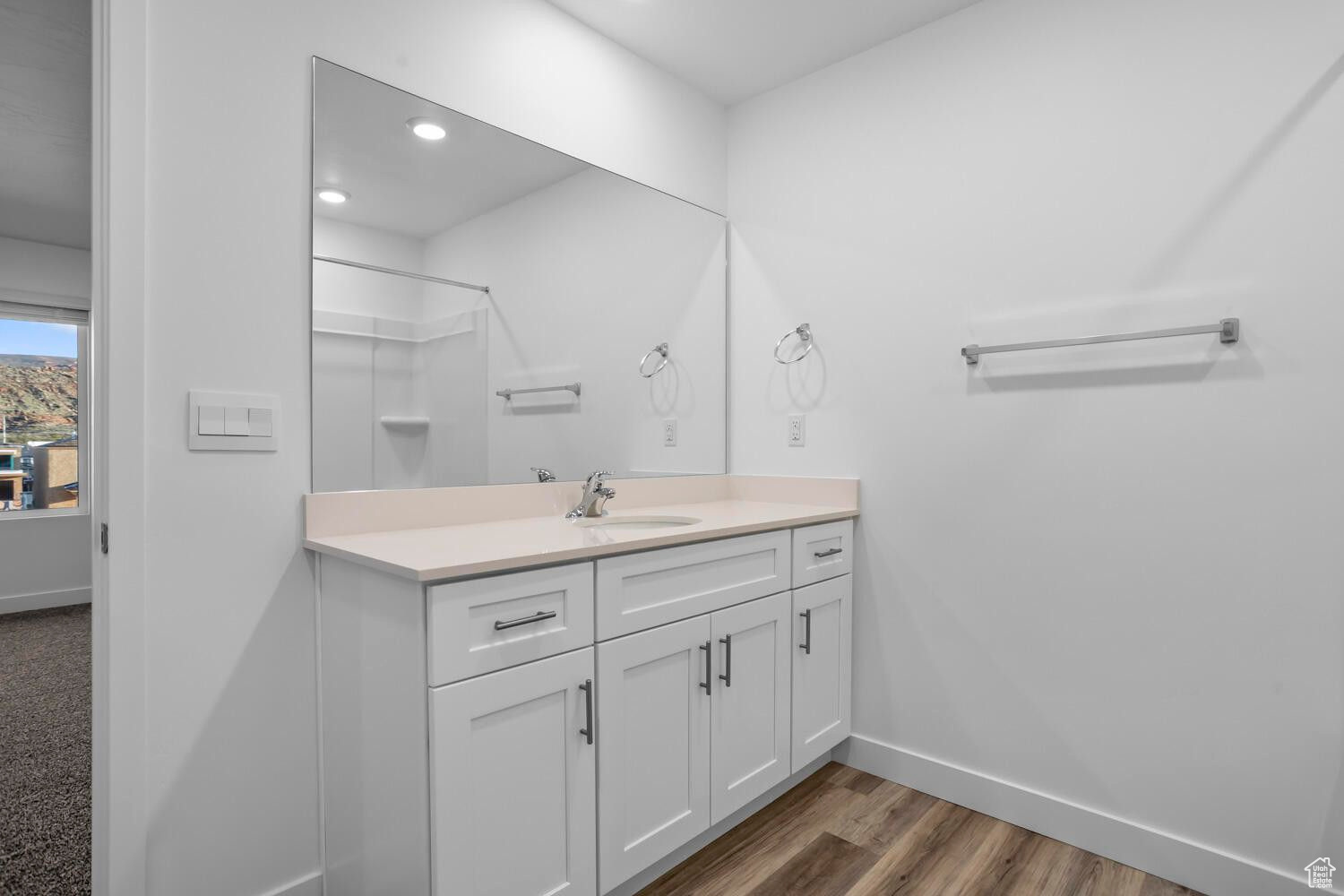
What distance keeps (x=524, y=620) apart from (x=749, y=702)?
0.78 meters

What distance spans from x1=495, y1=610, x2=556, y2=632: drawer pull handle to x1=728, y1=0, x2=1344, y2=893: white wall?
1258 mm

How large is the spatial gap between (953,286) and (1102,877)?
158 cm

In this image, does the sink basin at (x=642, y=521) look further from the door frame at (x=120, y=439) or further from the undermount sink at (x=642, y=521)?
the door frame at (x=120, y=439)

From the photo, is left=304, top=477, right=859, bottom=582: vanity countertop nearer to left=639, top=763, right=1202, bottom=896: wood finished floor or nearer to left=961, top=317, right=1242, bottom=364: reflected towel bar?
left=961, top=317, right=1242, bottom=364: reflected towel bar

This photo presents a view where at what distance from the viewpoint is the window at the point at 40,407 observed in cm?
448

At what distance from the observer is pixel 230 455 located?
4.73 ft

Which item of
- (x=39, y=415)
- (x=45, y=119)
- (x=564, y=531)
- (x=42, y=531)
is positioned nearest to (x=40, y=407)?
(x=39, y=415)

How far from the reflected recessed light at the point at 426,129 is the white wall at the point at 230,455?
0.12m

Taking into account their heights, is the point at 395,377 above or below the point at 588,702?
above

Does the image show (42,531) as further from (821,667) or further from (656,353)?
(821,667)

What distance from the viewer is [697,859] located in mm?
1728

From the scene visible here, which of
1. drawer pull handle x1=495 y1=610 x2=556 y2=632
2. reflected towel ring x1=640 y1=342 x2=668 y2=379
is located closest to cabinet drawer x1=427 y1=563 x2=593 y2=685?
drawer pull handle x1=495 y1=610 x2=556 y2=632

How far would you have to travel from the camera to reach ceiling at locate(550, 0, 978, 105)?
2016 mm

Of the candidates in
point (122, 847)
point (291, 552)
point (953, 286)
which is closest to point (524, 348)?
point (291, 552)
